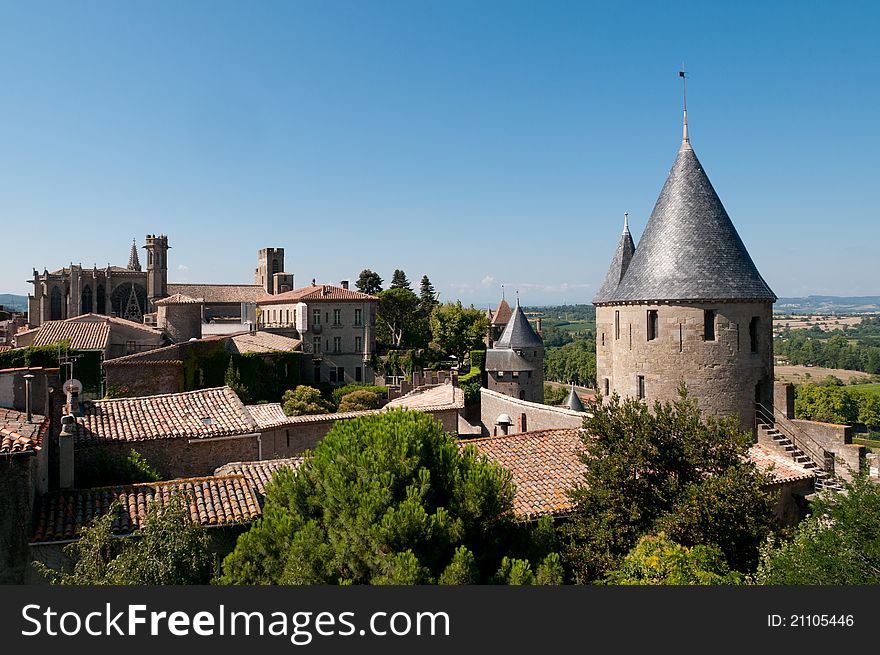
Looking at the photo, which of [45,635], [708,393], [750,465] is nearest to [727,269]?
[708,393]

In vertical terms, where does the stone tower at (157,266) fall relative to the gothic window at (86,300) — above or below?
above

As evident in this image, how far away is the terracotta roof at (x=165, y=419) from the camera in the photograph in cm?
1559

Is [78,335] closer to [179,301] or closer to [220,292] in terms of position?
[179,301]

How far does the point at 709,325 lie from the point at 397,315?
2204 inches

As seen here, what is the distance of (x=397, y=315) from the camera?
72.1m

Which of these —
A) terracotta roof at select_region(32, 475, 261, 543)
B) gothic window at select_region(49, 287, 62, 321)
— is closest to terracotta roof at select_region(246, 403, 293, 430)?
terracotta roof at select_region(32, 475, 261, 543)

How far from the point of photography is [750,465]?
1214 centimetres

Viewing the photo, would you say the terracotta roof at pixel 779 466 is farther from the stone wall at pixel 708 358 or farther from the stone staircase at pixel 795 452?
the stone wall at pixel 708 358

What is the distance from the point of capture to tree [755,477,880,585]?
977 cm

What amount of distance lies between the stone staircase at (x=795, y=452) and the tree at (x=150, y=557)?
15.4 m

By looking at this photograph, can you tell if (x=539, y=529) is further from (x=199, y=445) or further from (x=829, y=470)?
(x=829, y=470)

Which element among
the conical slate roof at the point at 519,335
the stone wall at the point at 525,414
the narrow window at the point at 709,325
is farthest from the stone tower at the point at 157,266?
the narrow window at the point at 709,325

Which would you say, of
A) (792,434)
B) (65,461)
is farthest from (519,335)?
(65,461)

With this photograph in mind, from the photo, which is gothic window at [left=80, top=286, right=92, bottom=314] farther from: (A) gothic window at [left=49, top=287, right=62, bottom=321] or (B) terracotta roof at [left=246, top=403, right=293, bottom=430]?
(B) terracotta roof at [left=246, top=403, right=293, bottom=430]
